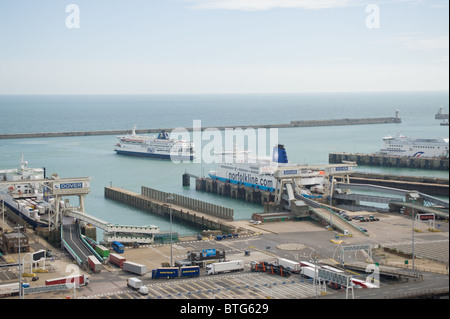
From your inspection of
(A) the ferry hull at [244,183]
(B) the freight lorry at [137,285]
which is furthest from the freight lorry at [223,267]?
(A) the ferry hull at [244,183]

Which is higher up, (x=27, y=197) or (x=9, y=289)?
(x=27, y=197)

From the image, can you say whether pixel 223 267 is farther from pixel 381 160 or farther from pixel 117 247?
pixel 381 160

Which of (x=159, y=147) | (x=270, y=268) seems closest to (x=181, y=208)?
(x=270, y=268)

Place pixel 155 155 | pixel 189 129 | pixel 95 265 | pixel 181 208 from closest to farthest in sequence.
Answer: pixel 95 265
pixel 181 208
pixel 155 155
pixel 189 129

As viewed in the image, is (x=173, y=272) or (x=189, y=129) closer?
(x=173, y=272)

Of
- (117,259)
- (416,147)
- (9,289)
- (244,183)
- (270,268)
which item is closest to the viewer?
(9,289)

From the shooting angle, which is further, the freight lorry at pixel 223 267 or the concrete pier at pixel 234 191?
the concrete pier at pixel 234 191

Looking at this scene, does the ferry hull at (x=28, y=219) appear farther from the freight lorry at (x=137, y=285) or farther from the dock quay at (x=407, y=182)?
the dock quay at (x=407, y=182)
